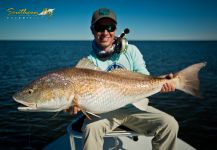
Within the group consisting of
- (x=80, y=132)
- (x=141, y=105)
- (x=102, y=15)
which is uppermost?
(x=102, y=15)

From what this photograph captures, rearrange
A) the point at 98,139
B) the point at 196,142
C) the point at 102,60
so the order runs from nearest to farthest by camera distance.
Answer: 1. the point at 98,139
2. the point at 102,60
3. the point at 196,142

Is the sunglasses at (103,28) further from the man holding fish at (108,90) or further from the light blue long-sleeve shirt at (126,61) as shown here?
the light blue long-sleeve shirt at (126,61)

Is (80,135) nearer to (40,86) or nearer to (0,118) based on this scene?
(40,86)

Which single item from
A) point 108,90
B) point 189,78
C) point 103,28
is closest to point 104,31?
point 103,28

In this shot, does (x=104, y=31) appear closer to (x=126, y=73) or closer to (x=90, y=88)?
(x=126, y=73)

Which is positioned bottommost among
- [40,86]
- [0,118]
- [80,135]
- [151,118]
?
[0,118]

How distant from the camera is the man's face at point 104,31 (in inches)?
200

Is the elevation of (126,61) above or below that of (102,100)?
above

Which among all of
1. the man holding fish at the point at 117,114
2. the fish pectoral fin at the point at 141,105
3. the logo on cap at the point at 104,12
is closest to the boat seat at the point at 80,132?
the man holding fish at the point at 117,114

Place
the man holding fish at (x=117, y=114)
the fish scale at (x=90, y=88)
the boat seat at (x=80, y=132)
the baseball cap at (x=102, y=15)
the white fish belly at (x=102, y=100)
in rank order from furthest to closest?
1. the baseball cap at (x=102, y=15)
2. the boat seat at (x=80, y=132)
3. the man holding fish at (x=117, y=114)
4. the white fish belly at (x=102, y=100)
5. the fish scale at (x=90, y=88)

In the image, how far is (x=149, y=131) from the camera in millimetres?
4895

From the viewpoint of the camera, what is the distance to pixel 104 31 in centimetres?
510

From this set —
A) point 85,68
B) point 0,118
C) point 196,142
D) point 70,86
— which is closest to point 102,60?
point 85,68

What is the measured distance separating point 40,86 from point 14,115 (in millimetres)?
9686
